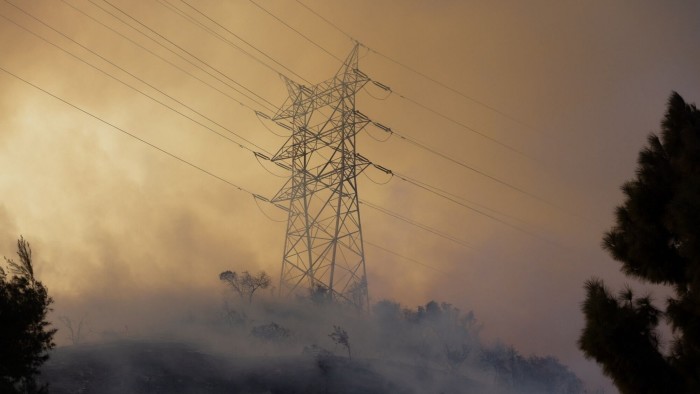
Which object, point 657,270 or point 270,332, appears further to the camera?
point 270,332

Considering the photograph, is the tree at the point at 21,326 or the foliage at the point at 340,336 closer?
the tree at the point at 21,326

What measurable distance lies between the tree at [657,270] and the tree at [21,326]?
30196 millimetres

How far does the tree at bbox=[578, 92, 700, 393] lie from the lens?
20.1 m

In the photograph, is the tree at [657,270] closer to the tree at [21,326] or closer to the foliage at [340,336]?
the tree at [21,326]

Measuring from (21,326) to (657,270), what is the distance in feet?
107

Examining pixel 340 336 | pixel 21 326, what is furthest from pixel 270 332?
pixel 21 326

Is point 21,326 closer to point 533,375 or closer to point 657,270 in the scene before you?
point 657,270

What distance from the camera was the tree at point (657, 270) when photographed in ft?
65.9

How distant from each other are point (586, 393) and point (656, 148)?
165m

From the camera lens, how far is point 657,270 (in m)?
21.4

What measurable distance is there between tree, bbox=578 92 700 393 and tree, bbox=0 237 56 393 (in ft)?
99.1

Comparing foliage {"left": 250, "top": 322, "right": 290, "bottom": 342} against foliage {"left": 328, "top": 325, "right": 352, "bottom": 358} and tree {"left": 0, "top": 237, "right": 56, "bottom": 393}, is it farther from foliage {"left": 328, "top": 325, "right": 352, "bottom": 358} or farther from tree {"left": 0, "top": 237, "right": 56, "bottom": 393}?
tree {"left": 0, "top": 237, "right": 56, "bottom": 393}

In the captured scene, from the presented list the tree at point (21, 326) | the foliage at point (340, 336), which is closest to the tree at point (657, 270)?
the tree at point (21, 326)

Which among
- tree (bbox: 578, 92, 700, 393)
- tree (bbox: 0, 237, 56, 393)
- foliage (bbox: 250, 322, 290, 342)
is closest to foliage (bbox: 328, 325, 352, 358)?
foliage (bbox: 250, 322, 290, 342)
